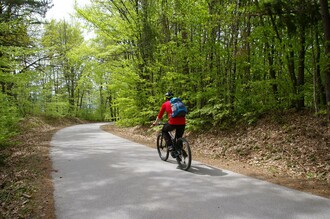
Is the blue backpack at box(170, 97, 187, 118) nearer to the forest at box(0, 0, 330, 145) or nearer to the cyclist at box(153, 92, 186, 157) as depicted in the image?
the cyclist at box(153, 92, 186, 157)

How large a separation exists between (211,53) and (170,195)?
27.3ft

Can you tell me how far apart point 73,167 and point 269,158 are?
569cm

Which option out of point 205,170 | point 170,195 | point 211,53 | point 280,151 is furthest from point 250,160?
point 211,53

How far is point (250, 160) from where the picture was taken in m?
8.25

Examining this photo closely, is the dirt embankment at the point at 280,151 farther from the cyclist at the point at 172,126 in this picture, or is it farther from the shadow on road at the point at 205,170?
the cyclist at the point at 172,126

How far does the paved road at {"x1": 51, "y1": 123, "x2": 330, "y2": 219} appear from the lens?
4.29 meters

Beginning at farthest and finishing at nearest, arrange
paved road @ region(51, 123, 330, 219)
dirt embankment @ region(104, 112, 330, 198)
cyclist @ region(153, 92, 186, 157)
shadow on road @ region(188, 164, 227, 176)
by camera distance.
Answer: cyclist @ region(153, 92, 186, 157) < shadow on road @ region(188, 164, 227, 176) < dirt embankment @ region(104, 112, 330, 198) < paved road @ region(51, 123, 330, 219)

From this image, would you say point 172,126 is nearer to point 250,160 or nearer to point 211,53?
point 250,160

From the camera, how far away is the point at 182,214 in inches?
166

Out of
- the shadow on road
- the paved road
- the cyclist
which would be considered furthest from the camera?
the cyclist

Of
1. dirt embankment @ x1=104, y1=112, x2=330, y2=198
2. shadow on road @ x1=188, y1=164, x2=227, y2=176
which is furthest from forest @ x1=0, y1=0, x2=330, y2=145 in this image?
shadow on road @ x1=188, y1=164, x2=227, y2=176

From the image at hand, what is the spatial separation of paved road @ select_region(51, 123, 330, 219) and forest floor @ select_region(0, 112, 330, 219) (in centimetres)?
42

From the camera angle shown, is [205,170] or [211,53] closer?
[205,170]

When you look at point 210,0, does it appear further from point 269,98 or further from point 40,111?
point 40,111
